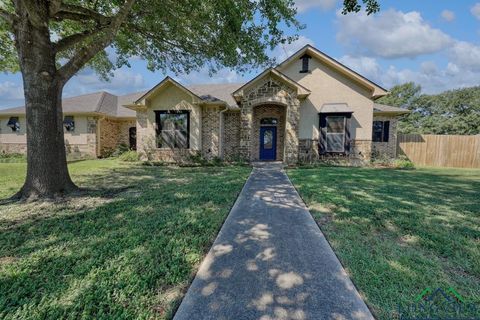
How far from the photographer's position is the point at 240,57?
916 cm

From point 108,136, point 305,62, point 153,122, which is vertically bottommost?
point 108,136

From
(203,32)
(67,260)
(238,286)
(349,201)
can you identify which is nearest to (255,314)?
(238,286)

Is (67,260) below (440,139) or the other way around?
below

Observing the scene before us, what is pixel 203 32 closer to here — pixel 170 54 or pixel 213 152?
pixel 170 54

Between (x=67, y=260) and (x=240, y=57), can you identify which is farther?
(x=240, y=57)

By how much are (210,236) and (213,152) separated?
1025cm

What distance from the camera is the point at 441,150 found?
1530cm

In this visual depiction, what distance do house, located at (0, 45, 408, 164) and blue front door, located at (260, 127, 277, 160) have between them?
0.22 feet

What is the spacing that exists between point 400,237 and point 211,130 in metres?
11.3

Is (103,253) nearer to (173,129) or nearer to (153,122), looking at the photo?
(173,129)

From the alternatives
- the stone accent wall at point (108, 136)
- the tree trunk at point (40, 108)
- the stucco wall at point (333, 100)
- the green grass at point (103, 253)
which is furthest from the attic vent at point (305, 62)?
the stone accent wall at point (108, 136)

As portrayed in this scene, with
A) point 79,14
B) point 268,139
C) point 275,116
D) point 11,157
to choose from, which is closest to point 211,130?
point 268,139

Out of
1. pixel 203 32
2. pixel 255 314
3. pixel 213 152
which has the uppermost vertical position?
pixel 203 32

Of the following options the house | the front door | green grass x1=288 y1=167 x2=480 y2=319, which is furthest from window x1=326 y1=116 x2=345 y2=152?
the front door
